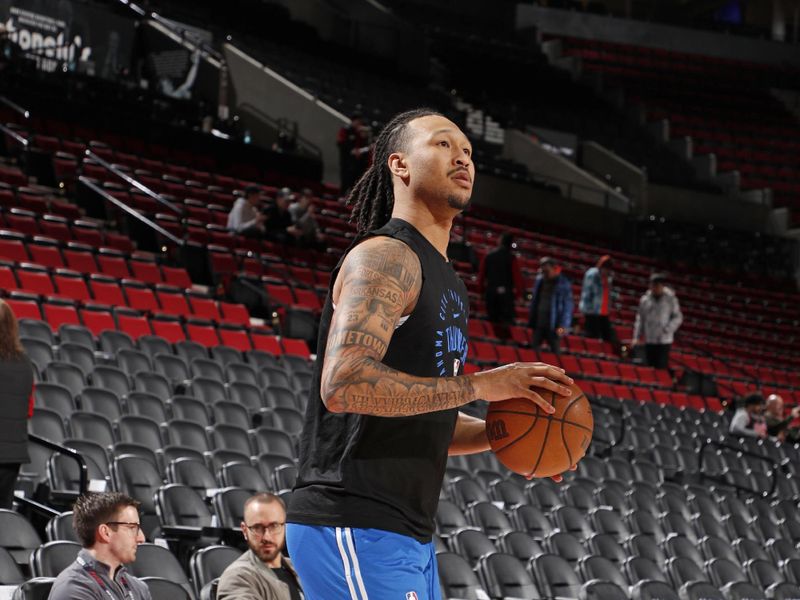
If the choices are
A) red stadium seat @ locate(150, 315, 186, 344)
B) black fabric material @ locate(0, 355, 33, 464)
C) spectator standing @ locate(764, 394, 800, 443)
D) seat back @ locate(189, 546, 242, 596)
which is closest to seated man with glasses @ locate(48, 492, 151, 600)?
seat back @ locate(189, 546, 242, 596)

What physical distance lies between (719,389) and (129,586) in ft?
38.5

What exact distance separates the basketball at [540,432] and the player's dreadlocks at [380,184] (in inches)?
17.1

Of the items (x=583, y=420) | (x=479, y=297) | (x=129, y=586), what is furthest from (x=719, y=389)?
(x=583, y=420)

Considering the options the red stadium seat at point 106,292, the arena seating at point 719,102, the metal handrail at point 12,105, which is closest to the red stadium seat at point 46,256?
the red stadium seat at point 106,292

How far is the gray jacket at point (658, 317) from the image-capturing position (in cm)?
1270

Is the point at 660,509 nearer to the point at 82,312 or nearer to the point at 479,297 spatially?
the point at 82,312

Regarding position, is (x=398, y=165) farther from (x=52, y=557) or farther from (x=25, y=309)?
(x=25, y=309)

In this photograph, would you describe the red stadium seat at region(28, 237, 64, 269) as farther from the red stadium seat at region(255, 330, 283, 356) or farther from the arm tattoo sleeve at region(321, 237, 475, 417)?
the arm tattoo sleeve at region(321, 237, 475, 417)

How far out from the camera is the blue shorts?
1.92 metres

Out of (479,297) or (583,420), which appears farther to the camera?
(479,297)

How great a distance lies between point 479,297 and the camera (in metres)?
14.4

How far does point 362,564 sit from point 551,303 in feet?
33.8

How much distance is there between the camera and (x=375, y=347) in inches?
74.5

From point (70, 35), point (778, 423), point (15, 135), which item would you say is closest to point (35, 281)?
point (15, 135)
